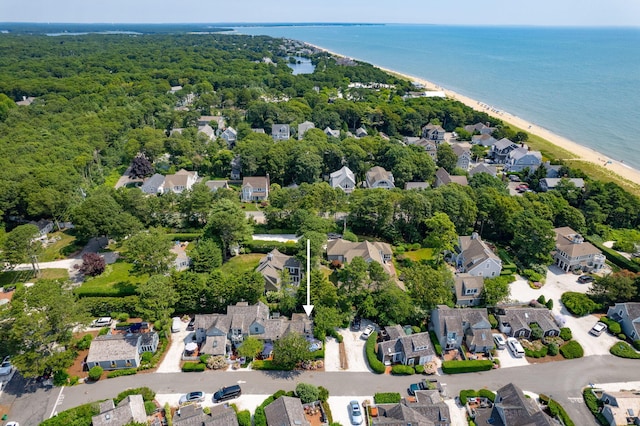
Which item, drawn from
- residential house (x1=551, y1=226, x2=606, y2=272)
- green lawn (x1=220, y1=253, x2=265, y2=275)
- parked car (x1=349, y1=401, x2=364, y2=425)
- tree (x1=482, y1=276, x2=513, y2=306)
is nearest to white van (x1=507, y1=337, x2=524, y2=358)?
tree (x1=482, y1=276, x2=513, y2=306)

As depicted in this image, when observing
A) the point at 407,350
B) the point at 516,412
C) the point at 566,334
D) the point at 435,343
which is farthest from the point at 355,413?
the point at 566,334

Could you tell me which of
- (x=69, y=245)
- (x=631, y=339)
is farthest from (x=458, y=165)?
(x=69, y=245)

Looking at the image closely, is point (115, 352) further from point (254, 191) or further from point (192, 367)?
point (254, 191)

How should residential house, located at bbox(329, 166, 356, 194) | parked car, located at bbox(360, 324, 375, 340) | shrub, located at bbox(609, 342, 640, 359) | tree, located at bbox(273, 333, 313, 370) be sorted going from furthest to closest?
1. residential house, located at bbox(329, 166, 356, 194)
2. parked car, located at bbox(360, 324, 375, 340)
3. shrub, located at bbox(609, 342, 640, 359)
4. tree, located at bbox(273, 333, 313, 370)

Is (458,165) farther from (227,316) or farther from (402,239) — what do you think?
(227,316)

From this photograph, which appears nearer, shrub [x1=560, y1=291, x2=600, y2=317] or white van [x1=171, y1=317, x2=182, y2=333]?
white van [x1=171, y1=317, x2=182, y2=333]

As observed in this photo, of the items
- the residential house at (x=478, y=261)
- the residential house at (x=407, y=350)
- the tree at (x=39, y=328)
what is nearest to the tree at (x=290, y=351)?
the residential house at (x=407, y=350)

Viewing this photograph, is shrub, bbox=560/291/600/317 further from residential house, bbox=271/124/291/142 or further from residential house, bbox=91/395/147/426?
residential house, bbox=271/124/291/142
